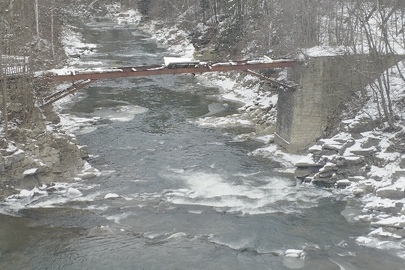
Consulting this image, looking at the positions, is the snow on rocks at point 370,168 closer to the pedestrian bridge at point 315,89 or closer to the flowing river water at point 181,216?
the flowing river water at point 181,216

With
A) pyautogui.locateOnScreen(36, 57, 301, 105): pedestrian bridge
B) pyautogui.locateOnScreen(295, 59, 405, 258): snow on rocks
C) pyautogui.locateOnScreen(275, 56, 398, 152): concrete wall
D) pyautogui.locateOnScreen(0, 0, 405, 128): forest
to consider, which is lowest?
pyautogui.locateOnScreen(295, 59, 405, 258): snow on rocks

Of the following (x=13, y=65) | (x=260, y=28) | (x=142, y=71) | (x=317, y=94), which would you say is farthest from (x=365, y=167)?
(x=260, y=28)

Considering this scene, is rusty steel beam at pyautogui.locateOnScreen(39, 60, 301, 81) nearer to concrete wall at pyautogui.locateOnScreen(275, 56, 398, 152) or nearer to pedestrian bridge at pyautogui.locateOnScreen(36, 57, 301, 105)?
pedestrian bridge at pyautogui.locateOnScreen(36, 57, 301, 105)

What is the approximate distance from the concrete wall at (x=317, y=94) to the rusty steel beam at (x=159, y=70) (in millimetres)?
1034

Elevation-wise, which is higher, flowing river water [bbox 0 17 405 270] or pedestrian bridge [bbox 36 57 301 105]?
pedestrian bridge [bbox 36 57 301 105]

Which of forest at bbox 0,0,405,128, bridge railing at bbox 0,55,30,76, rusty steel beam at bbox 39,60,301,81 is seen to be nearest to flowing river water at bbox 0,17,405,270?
rusty steel beam at bbox 39,60,301,81

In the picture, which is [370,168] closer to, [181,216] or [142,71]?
[181,216]

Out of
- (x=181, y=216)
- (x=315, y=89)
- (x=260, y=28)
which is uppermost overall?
(x=260, y=28)

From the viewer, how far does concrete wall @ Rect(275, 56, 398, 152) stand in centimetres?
2631

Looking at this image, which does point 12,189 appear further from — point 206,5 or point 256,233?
point 206,5

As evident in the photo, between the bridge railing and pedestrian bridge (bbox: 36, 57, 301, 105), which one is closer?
the bridge railing

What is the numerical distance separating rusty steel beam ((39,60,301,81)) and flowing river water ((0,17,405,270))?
4247mm

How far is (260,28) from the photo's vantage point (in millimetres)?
44188

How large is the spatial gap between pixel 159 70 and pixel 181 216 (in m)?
8.02
